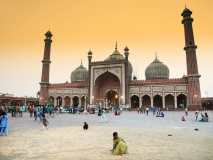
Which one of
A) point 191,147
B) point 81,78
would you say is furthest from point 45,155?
point 81,78

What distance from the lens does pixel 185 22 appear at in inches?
1325

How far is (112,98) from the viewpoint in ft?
135

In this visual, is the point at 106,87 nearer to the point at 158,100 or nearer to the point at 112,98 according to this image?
the point at 112,98

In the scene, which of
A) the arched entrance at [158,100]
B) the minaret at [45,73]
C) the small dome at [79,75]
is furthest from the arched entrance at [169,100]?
the minaret at [45,73]

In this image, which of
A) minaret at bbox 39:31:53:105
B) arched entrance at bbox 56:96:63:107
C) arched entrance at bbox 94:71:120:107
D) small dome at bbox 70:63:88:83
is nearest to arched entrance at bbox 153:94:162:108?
arched entrance at bbox 94:71:120:107

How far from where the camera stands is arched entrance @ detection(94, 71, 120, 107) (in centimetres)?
3825

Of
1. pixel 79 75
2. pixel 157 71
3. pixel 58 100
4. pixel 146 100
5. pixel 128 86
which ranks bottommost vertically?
pixel 58 100

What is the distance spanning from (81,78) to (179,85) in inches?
1030

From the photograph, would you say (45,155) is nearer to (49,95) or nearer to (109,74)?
(109,74)

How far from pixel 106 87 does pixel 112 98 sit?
11.7 feet

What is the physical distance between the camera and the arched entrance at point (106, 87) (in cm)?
3825

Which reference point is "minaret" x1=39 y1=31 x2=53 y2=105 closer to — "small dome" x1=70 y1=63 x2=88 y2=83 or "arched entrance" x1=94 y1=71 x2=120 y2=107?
"small dome" x1=70 y1=63 x2=88 y2=83

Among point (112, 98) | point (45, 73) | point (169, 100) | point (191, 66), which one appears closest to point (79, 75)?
point (45, 73)

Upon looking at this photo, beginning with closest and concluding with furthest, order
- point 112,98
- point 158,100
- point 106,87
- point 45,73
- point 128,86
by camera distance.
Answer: point 128,86, point 158,100, point 106,87, point 112,98, point 45,73
